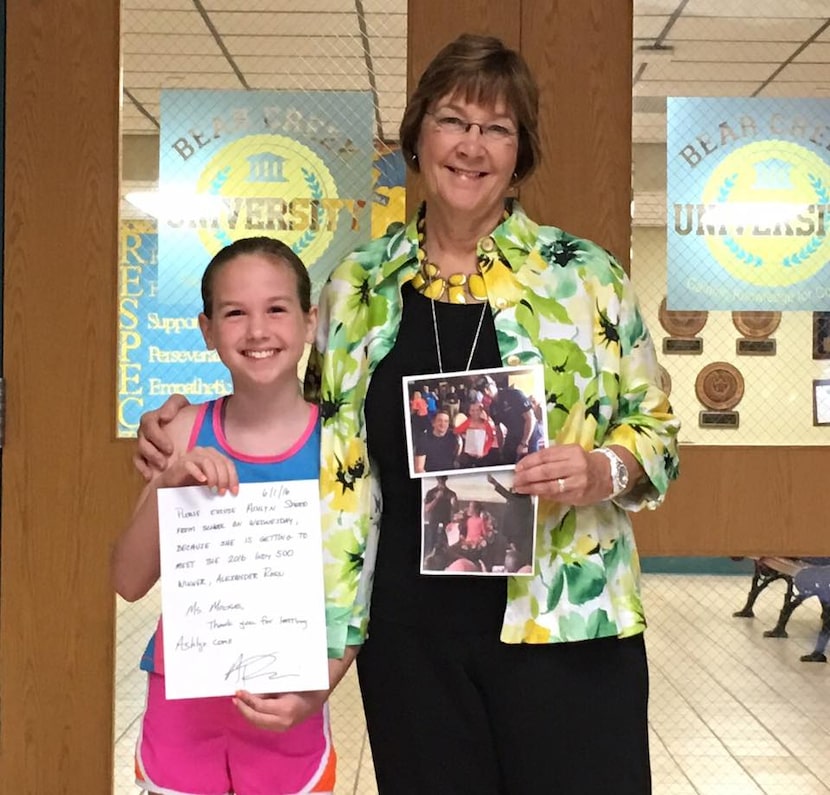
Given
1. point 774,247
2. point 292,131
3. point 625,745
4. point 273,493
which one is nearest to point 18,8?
point 292,131

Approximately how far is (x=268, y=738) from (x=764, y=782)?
68.0 inches

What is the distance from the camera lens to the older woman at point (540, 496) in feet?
5.42

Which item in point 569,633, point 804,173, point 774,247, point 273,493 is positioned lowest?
point 569,633

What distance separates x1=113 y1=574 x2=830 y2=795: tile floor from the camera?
2725 millimetres

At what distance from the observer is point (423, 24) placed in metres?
2.61

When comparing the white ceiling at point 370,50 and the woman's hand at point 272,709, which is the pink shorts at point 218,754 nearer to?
the woman's hand at point 272,709

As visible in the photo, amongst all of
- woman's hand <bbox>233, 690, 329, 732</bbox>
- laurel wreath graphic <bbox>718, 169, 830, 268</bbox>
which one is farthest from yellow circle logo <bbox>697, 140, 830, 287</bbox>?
woman's hand <bbox>233, 690, 329, 732</bbox>

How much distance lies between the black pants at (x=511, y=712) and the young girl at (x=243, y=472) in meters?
0.11

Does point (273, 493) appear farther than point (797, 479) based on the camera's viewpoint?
No

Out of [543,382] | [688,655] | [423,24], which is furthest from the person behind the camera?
[688,655]

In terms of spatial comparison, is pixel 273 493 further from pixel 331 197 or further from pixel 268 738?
pixel 331 197

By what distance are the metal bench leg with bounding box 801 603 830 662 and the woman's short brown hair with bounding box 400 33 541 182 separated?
1574 mm

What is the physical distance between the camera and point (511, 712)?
166 centimetres

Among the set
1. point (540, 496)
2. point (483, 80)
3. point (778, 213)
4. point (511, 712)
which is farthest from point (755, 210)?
point (511, 712)
